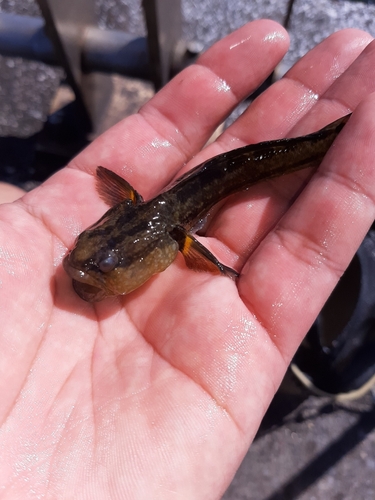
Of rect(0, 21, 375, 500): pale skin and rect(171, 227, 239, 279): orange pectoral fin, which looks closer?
rect(0, 21, 375, 500): pale skin

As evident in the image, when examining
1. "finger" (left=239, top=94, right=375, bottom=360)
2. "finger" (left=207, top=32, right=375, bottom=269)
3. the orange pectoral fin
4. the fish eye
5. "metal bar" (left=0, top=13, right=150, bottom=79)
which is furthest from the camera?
"metal bar" (left=0, top=13, right=150, bottom=79)

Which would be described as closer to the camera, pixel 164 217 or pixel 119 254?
pixel 119 254

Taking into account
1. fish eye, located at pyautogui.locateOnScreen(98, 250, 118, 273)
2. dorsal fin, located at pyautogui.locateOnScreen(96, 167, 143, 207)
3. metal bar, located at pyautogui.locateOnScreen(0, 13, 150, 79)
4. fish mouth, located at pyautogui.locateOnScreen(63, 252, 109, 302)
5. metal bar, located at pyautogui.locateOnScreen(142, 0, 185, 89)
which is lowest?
fish mouth, located at pyautogui.locateOnScreen(63, 252, 109, 302)

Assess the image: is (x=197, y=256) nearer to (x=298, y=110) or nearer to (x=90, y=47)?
(x=298, y=110)

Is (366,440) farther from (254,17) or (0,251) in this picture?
(254,17)

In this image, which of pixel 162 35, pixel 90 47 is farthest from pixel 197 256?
pixel 90 47

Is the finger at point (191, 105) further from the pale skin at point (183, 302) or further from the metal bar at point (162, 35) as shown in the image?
the metal bar at point (162, 35)

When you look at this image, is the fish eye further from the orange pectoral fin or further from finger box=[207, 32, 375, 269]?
finger box=[207, 32, 375, 269]

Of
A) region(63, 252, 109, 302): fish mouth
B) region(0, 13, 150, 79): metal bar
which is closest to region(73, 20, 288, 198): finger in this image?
region(63, 252, 109, 302): fish mouth
